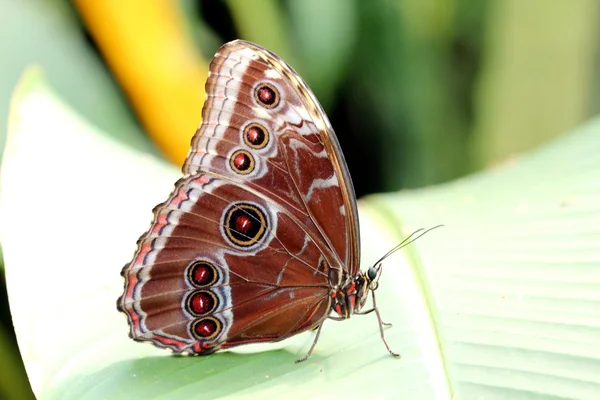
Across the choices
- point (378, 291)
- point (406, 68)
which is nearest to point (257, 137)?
point (378, 291)

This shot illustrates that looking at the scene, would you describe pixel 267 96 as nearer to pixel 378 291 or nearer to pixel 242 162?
pixel 242 162

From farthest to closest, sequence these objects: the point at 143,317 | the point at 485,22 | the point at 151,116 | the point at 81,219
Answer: the point at 485,22 < the point at 151,116 < the point at 81,219 < the point at 143,317

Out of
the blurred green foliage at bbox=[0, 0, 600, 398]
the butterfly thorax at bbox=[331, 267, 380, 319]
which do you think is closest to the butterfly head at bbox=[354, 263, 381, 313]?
the butterfly thorax at bbox=[331, 267, 380, 319]

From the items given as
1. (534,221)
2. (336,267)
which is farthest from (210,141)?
(534,221)

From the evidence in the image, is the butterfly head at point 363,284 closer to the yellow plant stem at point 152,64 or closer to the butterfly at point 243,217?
the butterfly at point 243,217

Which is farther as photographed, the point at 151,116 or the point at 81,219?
the point at 151,116

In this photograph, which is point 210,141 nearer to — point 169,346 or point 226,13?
point 169,346

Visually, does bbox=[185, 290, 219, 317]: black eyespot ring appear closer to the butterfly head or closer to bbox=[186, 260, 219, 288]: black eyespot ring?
bbox=[186, 260, 219, 288]: black eyespot ring
